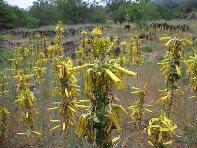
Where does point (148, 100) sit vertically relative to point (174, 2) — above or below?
below

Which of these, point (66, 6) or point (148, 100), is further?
point (66, 6)

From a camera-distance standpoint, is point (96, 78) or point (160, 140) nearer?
point (96, 78)

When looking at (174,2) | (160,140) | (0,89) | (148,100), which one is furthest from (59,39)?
(174,2)

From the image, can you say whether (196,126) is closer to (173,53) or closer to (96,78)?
(173,53)

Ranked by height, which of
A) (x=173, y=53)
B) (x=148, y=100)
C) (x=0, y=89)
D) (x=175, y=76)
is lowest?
(x=148, y=100)

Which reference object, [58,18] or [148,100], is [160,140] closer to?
[148,100]

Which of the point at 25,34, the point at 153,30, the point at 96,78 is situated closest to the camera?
the point at 96,78

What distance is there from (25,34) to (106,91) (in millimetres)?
30626

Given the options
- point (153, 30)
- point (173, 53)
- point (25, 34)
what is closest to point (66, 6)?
point (25, 34)

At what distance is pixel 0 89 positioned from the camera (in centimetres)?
733

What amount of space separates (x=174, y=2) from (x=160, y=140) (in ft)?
186

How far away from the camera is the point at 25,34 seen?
1259 inches

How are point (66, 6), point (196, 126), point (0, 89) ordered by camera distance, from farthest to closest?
point (66, 6)
point (196, 126)
point (0, 89)

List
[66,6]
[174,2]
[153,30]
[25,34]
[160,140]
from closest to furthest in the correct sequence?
[160,140] < [153,30] < [25,34] < [66,6] < [174,2]
